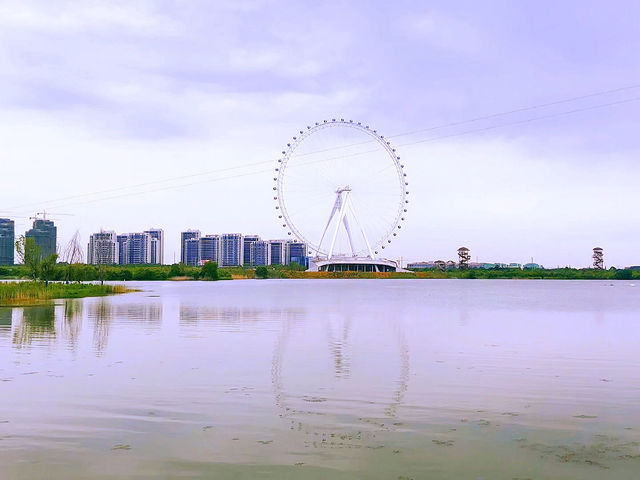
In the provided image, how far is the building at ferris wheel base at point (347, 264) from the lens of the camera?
180500mm

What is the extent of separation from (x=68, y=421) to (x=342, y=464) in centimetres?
566

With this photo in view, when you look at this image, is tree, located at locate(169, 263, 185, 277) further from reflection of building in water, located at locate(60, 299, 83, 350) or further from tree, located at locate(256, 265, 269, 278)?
reflection of building in water, located at locate(60, 299, 83, 350)

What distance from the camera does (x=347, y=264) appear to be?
182625mm

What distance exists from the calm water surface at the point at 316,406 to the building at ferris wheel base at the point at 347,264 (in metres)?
151

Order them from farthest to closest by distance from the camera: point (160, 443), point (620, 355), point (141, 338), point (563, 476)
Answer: point (141, 338)
point (620, 355)
point (160, 443)
point (563, 476)

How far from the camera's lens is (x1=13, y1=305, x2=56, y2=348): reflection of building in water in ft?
84.1

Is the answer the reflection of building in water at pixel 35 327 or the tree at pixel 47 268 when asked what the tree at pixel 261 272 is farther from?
the reflection of building in water at pixel 35 327

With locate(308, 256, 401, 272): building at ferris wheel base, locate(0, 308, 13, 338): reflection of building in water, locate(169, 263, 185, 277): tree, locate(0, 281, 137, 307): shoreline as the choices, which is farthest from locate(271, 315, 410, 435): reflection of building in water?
locate(308, 256, 401, 272): building at ferris wheel base

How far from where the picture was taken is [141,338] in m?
27.9

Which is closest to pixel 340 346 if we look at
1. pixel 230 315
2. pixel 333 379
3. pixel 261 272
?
pixel 333 379

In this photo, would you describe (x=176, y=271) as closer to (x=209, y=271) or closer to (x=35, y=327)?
(x=209, y=271)

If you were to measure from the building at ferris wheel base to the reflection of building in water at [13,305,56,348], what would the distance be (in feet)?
456

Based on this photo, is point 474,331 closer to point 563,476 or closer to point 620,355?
point 620,355

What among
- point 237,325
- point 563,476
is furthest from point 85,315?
point 563,476
